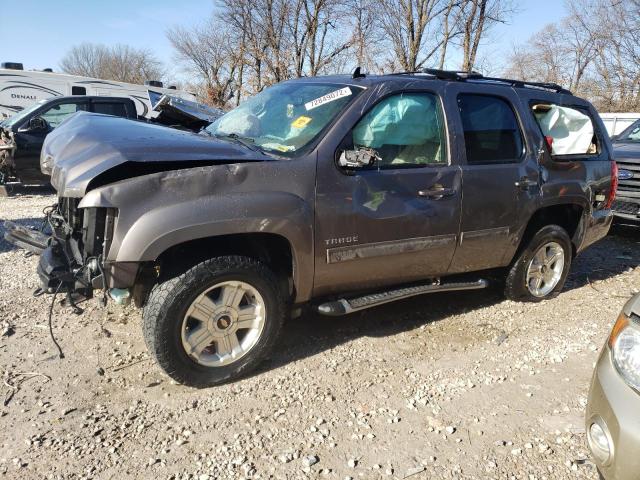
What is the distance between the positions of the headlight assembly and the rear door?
1.71m

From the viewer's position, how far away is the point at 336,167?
10.3 ft

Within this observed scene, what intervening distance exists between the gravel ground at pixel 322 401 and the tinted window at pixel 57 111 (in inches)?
256

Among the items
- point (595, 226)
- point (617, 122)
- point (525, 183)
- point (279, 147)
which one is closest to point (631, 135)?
point (595, 226)

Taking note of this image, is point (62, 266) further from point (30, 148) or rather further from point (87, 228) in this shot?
point (30, 148)

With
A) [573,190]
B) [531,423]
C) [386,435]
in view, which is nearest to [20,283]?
[386,435]

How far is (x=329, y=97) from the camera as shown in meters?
3.42

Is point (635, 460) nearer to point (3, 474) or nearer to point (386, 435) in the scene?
point (386, 435)

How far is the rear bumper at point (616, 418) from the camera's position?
5.95 feet

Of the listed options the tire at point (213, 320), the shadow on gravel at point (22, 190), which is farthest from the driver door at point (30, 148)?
the tire at point (213, 320)

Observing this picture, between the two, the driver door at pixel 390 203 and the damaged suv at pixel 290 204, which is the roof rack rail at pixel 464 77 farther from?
the driver door at pixel 390 203

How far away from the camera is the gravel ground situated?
2.49 m

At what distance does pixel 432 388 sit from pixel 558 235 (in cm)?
223

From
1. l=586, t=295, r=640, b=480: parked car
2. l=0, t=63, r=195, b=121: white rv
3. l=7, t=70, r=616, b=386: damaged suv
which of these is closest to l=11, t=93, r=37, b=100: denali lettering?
l=0, t=63, r=195, b=121: white rv

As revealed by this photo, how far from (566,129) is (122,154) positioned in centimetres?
395
